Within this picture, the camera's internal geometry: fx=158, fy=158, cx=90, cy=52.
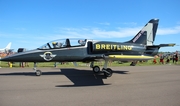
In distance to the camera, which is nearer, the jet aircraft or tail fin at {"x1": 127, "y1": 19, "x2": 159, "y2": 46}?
the jet aircraft

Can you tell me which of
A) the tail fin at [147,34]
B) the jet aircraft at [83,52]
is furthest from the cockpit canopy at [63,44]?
the tail fin at [147,34]

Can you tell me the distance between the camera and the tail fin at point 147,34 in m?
14.7

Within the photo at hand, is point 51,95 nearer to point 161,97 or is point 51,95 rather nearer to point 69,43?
point 161,97

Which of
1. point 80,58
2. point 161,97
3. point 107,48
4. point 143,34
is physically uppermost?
point 143,34

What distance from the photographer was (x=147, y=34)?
15016 mm

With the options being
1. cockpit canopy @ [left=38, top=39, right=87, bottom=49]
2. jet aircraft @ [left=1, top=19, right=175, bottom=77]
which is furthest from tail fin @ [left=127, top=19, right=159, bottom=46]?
cockpit canopy @ [left=38, top=39, right=87, bottom=49]

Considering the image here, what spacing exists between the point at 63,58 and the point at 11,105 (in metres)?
6.94

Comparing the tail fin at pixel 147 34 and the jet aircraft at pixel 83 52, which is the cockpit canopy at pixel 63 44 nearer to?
the jet aircraft at pixel 83 52

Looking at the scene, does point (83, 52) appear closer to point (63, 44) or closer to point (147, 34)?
point (63, 44)

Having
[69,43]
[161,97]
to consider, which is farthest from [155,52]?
[161,97]

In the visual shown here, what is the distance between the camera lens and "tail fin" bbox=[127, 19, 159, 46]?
1470 centimetres

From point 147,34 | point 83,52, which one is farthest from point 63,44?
point 147,34

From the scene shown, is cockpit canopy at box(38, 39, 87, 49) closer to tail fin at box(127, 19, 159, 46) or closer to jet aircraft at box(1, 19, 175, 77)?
jet aircraft at box(1, 19, 175, 77)

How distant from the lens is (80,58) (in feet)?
39.0
